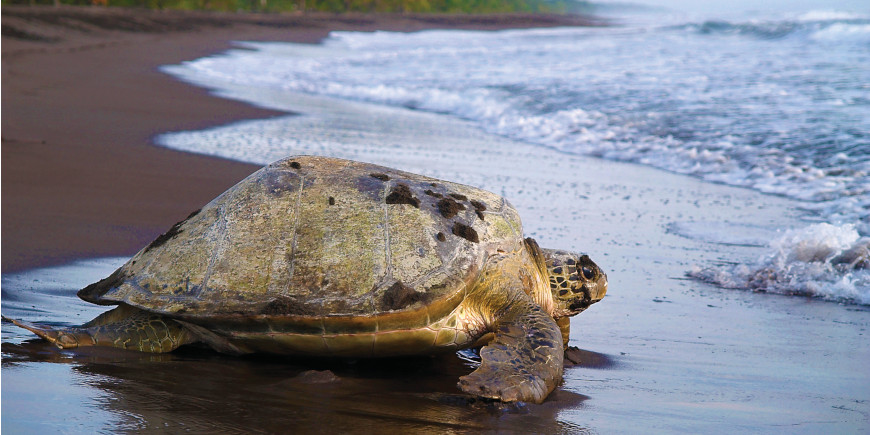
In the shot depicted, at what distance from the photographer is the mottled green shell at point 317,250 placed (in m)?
3.16

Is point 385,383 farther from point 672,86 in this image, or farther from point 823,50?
point 823,50

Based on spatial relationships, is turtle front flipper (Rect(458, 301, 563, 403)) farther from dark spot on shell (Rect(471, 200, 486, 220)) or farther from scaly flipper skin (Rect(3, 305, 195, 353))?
scaly flipper skin (Rect(3, 305, 195, 353))

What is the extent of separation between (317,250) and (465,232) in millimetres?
631

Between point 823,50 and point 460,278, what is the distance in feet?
60.7

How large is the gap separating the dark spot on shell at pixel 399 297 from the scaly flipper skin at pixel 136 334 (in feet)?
2.99

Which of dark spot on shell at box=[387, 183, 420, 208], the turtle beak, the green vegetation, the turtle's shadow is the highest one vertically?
the green vegetation

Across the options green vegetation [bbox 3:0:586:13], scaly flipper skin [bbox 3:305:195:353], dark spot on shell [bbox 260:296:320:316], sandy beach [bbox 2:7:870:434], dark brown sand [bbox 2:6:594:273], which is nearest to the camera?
sandy beach [bbox 2:7:870:434]

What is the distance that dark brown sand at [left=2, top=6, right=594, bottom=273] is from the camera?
5.02m

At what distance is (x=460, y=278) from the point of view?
3293 mm

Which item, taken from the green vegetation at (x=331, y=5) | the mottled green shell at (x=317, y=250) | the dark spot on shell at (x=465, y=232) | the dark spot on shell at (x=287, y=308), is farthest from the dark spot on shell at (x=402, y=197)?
the green vegetation at (x=331, y=5)

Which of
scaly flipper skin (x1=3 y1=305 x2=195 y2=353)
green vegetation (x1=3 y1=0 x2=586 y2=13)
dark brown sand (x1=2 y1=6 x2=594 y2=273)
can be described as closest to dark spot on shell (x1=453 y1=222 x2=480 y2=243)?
scaly flipper skin (x1=3 y1=305 x2=195 y2=353)

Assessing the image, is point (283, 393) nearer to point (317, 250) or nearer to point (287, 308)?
point (287, 308)

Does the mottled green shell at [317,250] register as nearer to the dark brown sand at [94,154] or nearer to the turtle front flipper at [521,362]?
the turtle front flipper at [521,362]

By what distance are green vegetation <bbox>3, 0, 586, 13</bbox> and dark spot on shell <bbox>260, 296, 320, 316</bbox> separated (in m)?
37.2
